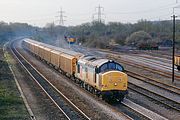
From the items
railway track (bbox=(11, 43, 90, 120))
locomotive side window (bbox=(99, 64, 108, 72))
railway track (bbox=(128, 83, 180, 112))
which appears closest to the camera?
railway track (bbox=(11, 43, 90, 120))

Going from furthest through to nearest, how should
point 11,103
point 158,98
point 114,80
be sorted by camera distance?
point 158,98 < point 114,80 < point 11,103

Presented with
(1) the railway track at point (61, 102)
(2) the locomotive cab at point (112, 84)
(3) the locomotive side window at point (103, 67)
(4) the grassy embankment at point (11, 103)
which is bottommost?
(1) the railway track at point (61, 102)

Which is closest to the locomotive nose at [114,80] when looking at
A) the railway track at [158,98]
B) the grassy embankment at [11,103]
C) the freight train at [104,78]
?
the freight train at [104,78]

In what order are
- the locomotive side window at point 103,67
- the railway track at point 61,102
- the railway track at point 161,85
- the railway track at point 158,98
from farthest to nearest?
the railway track at point 161,85, the locomotive side window at point 103,67, the railway track at point 158,98, the railway track at point 61,102

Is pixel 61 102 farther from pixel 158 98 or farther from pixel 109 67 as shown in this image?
pixel 158 98

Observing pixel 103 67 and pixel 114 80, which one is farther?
pixel 103 67

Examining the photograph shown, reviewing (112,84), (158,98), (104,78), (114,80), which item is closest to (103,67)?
(104,78)

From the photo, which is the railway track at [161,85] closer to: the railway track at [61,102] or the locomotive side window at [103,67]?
the locomotive side window at [103,67]

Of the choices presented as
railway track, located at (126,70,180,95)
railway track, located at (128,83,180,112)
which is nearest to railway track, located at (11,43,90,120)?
railway track, located at (128,83,180,112)

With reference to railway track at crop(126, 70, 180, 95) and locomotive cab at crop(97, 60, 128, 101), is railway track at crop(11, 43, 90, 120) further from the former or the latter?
railway track at crop(126, 70, 180, 95)

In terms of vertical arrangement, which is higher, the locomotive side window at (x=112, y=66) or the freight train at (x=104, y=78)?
the locomotive side window at (x=112, y=66)

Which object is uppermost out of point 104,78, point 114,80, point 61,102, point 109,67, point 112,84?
point 109,67

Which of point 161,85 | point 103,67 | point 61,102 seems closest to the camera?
point 103,67

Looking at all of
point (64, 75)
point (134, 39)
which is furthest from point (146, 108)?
point (134, 39)
